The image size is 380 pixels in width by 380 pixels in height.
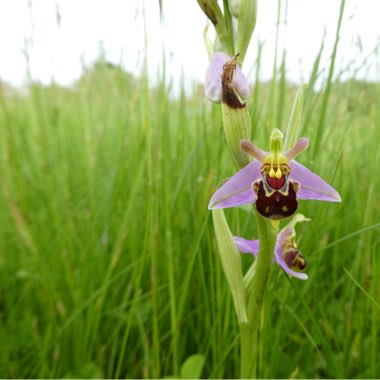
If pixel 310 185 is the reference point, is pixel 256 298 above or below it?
below

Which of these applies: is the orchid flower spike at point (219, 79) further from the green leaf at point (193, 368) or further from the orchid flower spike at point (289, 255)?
the green leaf at point (193, 368)

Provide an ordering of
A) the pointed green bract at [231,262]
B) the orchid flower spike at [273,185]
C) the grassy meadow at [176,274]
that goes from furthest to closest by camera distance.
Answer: the grassy meadow at [176,274], the pointed green bract at [231,262], the orchid flower spike at [273,185]

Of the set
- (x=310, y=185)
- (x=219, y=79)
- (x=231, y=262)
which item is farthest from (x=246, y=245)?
(x=219, y=79)

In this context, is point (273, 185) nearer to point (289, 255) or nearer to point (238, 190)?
point (238, 190)

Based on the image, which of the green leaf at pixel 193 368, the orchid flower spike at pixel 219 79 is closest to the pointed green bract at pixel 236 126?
the orchid flower spike at pixel 219 79

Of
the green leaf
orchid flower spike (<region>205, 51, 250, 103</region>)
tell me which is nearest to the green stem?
the green leaf

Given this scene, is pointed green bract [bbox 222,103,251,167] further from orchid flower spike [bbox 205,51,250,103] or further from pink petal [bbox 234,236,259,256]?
pink petal [bbox 234,236,259,256]
